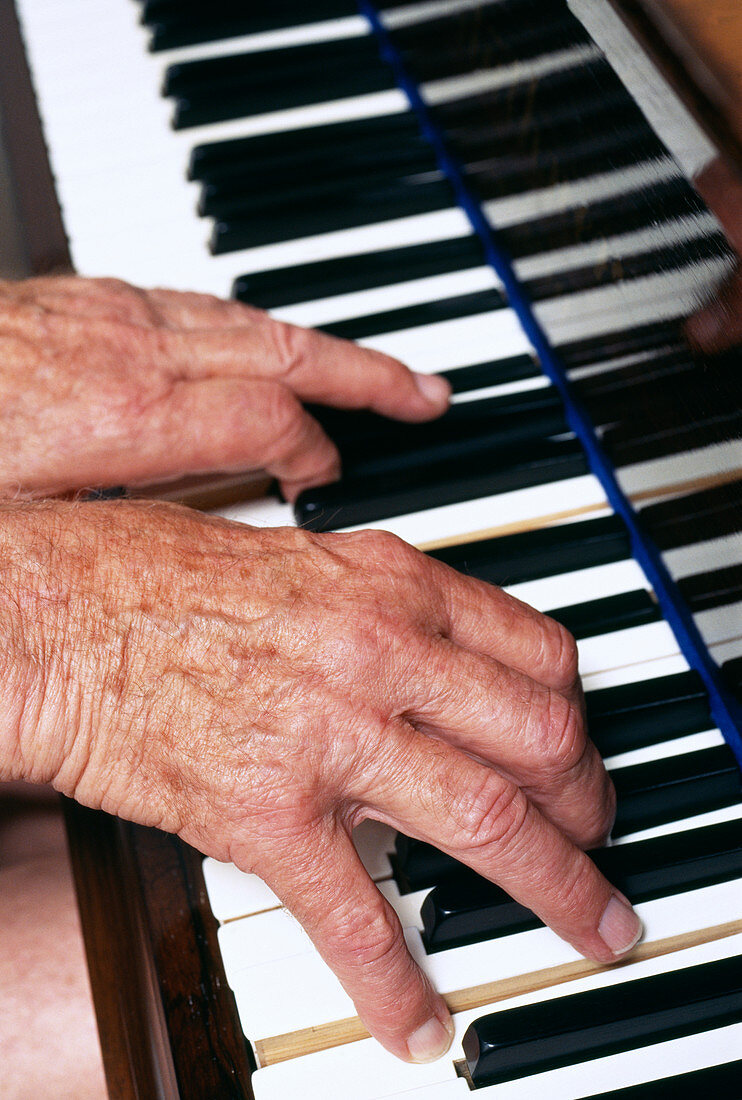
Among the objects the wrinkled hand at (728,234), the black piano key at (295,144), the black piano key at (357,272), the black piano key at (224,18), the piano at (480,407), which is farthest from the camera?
the black piano key at (224,18)

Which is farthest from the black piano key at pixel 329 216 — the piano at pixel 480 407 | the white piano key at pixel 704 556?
the white piano key at pixel 704 556

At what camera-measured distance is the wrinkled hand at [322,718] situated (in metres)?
0.81

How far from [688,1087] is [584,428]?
0.64 meters

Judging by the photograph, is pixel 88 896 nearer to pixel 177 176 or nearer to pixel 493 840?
pixel 493 840

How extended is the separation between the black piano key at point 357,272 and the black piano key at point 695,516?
44cm

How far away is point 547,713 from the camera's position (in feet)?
2.76

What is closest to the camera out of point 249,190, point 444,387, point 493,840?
point 493,840

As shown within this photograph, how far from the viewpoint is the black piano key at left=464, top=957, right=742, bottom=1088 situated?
2.72 feet

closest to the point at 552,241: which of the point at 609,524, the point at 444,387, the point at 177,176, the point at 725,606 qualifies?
the point at 444,387

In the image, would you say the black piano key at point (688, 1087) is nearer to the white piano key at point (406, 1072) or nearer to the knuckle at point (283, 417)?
the white piano key at point (406, 1072)

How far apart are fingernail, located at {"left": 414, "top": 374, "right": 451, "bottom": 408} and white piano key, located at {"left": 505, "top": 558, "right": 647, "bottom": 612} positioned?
9.6 inches

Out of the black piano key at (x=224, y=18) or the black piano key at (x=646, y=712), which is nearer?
the black piano key at (x=646, y=712)

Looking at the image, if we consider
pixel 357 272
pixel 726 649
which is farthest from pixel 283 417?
pixel 726 649

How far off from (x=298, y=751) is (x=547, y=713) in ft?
0.64
